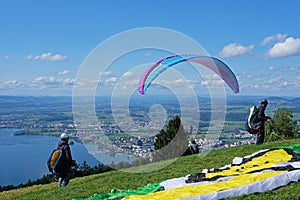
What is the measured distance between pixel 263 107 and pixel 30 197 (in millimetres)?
9192

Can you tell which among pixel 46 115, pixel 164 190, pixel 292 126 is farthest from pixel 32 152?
pixel 164 190

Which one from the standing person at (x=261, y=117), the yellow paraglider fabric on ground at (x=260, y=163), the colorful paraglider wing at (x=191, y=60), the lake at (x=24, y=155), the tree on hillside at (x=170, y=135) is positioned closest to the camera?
the yellow paraglider fabric on ground at (x=260, y=163)

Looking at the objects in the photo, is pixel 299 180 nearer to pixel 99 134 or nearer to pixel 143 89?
pixel 143 89

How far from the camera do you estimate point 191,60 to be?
12.1m

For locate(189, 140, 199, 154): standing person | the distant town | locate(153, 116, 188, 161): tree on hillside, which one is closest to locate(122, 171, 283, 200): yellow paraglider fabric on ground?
the distant town

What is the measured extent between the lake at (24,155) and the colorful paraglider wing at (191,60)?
907 inches

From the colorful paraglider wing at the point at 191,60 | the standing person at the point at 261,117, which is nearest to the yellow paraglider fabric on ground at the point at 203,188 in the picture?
the colorful paraglider wing at the point at 191,60

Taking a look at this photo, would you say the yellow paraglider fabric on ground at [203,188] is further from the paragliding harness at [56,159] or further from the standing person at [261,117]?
the standing person at [261,117]

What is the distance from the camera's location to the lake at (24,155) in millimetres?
41688

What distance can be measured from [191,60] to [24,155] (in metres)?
58.2

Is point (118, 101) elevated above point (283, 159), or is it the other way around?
point (118, 101)

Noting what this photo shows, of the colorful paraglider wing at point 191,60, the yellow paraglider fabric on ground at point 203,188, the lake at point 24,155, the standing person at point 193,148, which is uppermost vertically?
the colorful paraglider wing at point 191,60

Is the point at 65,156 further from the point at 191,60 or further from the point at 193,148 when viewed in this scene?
the point at 193,148

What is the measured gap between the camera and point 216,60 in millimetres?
12500
